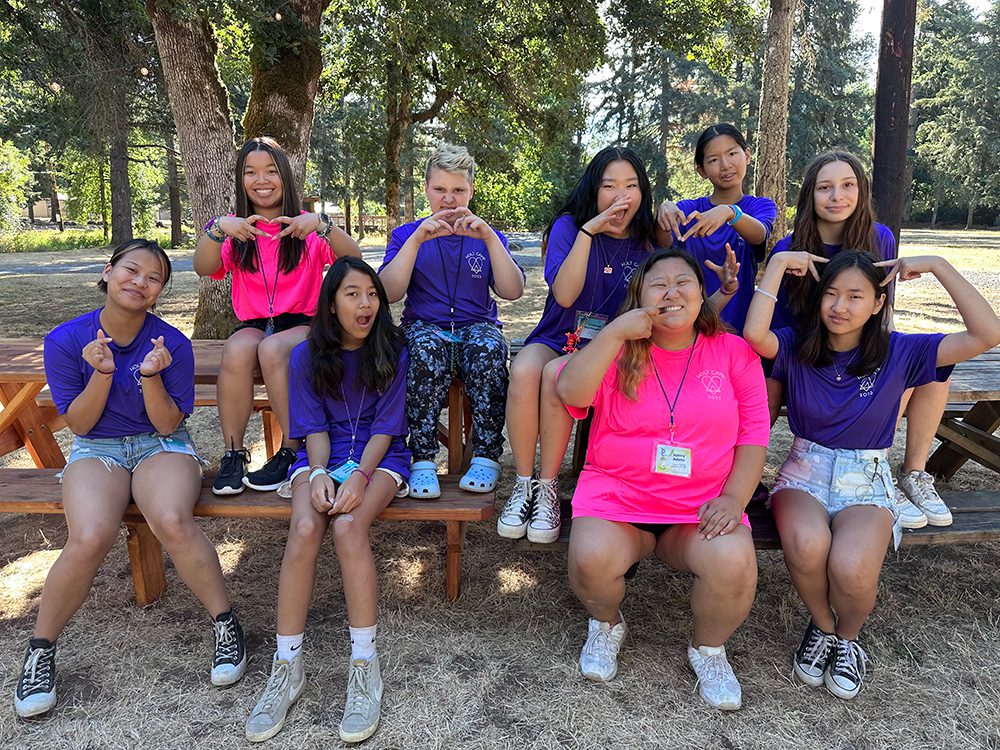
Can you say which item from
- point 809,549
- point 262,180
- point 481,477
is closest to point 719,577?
point 809,549

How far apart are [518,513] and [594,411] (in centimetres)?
52

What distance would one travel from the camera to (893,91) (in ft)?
15.4

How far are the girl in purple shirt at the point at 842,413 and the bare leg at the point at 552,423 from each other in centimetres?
79

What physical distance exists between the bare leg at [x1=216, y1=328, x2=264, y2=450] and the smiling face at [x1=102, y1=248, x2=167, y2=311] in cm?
41

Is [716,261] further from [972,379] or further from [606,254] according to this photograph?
[972,379]

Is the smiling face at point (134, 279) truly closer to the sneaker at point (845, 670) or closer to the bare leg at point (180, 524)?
the bare leg at point (180, 524)

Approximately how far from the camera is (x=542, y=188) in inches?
1355

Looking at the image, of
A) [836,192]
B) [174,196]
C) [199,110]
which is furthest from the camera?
[174,196]

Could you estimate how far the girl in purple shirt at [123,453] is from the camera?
2.52m

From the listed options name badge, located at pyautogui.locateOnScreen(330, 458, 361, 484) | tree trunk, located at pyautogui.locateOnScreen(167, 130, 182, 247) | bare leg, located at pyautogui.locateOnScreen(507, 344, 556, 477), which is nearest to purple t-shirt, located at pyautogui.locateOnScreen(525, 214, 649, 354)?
bare leg, located at pyautogui.locateOnScreen(507, 344, 556, 477)

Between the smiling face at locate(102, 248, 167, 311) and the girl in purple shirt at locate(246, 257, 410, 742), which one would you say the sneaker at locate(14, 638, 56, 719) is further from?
the smiling face at locate(102, 248, 167, 311)

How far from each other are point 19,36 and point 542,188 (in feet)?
89.5

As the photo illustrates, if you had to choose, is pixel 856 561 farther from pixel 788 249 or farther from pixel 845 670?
pixel 788 249

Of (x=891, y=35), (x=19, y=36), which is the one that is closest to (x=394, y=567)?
(x=891, y=35)
